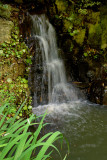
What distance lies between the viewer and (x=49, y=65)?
19.2 ft

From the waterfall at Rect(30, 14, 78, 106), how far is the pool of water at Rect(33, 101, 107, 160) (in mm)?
511

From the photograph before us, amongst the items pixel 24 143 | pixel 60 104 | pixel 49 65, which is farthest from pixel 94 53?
pixel 24 143

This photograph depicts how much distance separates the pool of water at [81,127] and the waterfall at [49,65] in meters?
0.51

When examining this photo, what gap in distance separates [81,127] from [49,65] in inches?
131

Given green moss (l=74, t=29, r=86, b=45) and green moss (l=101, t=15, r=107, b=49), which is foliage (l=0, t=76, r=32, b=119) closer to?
green moss (l=74, t=29, r=86, b=45)

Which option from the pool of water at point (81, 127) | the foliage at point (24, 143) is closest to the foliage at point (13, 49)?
the pool of water at point (81, 127)

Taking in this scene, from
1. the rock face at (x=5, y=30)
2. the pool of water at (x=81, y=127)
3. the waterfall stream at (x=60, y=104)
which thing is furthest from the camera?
the rock face at (x=5, y=30)

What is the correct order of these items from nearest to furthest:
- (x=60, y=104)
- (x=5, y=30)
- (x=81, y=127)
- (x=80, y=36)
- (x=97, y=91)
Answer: (x=81, y=127)
(x=5, y=30)
(x=60, y=104)
(x=97, y=91)
(x=80, y=36)

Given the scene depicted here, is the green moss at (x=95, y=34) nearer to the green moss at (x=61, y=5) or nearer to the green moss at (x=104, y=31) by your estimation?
the green moss at (x=104, y=31)

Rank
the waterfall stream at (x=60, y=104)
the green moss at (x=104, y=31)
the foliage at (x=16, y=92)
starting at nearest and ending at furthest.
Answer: the waterfall stream at (x=60, y=104) < the foliage at (x=16, y=92) < the green moss at (x=104, y=31)

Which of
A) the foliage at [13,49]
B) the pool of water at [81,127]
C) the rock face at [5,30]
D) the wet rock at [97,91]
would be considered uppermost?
the rock face at [5,30]

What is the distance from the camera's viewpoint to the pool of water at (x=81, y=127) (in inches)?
108

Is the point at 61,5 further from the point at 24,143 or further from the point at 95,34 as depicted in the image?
the point at 24,143

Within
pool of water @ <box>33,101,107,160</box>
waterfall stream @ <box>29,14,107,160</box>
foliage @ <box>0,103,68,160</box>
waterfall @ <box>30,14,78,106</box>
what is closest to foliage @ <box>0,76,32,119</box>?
waterfall stream @ <box>29,14,107,160</box>
